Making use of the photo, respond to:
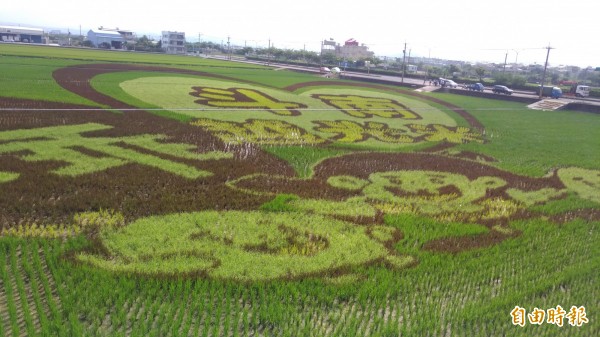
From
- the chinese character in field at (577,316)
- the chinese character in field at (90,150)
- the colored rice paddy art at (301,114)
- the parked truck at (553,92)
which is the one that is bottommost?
the chinese character in field at (577,316)

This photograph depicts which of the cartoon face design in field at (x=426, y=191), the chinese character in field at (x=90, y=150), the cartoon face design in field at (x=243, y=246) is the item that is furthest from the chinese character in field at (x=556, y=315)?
the chinese character in field at (x=90, y=150)

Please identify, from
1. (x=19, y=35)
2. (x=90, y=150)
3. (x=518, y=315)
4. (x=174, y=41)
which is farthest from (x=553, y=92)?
(x=19, y=35)

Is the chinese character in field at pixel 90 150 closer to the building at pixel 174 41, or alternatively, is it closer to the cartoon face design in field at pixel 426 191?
the cartoon face design in field at pixel 426 191

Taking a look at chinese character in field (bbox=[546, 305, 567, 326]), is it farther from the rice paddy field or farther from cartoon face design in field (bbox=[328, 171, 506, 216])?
cartoon face design in field (bbox=[328, 171, 506, 216])

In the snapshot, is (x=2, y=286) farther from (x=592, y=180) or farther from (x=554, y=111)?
(x=554, y=111)

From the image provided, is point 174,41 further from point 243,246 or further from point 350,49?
point 243,246
